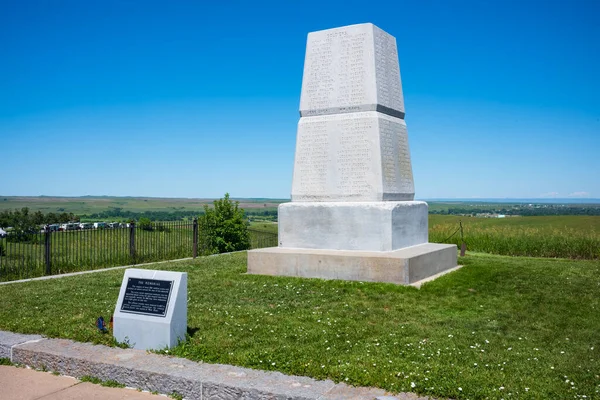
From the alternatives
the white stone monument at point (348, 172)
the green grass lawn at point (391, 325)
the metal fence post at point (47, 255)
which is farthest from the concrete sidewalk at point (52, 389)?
the metal fence post at point (47, 255)

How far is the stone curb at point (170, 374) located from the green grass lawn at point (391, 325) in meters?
0.24

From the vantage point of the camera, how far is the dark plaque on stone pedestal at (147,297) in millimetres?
6097

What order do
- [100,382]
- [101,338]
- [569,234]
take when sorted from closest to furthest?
1. [100,382]
2. [101,338]
3. [569,234]

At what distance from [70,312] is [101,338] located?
1975mm

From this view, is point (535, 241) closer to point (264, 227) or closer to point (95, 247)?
point (264, 227)

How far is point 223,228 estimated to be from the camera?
19250 millimetres

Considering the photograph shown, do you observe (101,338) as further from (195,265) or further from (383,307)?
(195,265)

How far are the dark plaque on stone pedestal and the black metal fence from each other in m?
8.70

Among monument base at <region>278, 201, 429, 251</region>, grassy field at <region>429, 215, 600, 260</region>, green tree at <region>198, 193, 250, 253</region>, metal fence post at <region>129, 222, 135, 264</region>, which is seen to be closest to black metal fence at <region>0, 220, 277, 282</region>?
metal fence post at <region>129, 222, 135, 264</region>

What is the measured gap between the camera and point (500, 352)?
5.97m

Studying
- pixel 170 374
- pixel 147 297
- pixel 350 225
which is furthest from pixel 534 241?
pixel 170 374

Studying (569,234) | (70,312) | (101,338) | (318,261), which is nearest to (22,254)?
(70,312)

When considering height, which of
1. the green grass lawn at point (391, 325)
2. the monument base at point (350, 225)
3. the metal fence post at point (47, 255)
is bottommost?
the green grass lawn at point (391, 325)

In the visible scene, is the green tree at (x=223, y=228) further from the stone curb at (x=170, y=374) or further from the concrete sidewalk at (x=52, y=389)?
the concrete sidewalk at (x=52, y=389)
